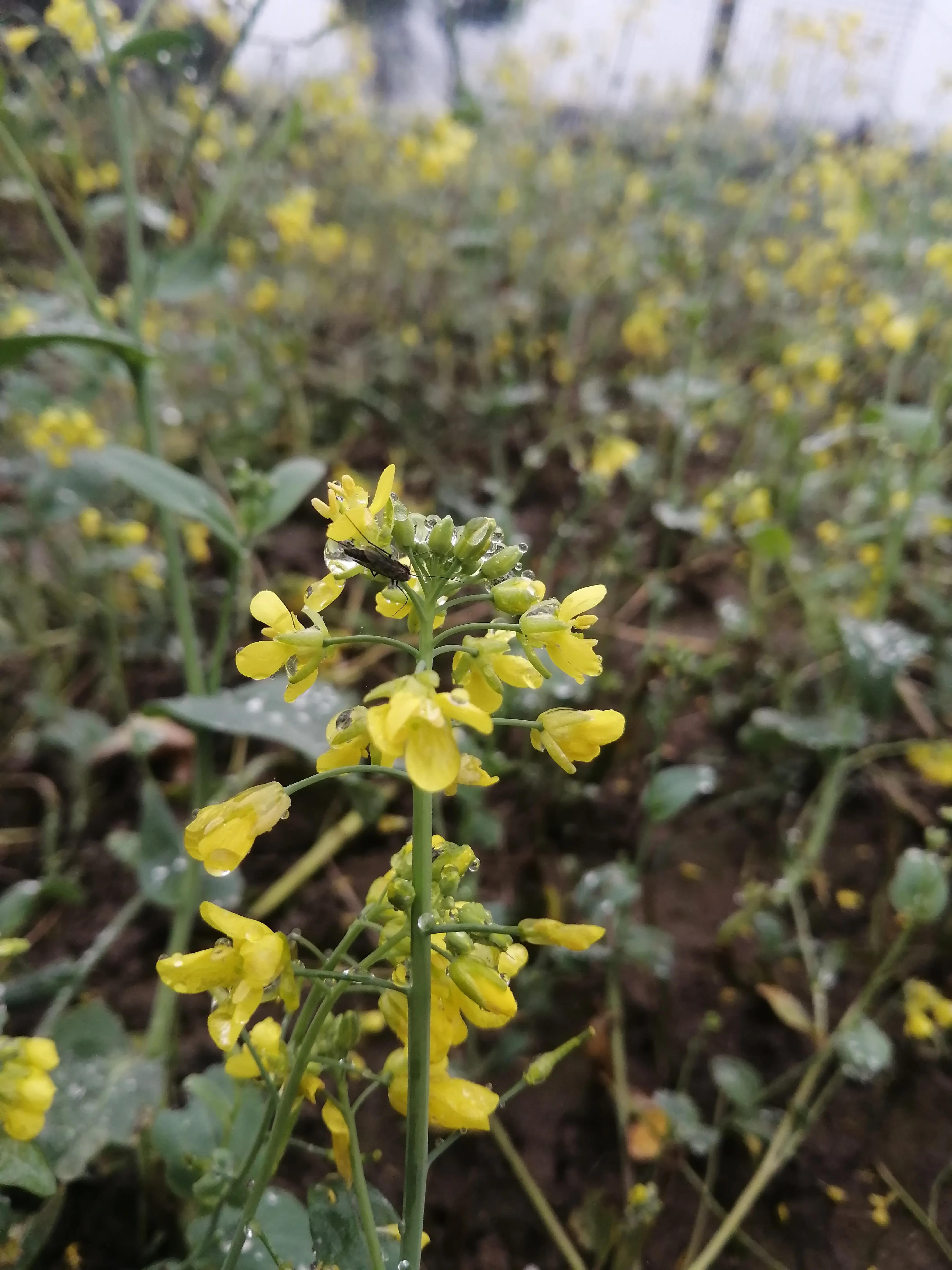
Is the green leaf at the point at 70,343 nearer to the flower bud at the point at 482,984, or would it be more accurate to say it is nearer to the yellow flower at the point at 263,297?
the flower bud at the point at 482,984

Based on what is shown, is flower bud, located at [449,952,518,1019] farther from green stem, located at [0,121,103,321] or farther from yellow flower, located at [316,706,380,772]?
green stem, located at [0,121,103,321]

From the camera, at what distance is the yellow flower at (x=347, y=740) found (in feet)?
1.65

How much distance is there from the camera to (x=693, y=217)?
3.06 metres

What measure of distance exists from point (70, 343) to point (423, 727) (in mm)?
800

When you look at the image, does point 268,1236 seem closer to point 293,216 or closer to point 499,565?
point 499,565

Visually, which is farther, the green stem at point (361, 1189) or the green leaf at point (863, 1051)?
the green leaf at point (863, 1051)

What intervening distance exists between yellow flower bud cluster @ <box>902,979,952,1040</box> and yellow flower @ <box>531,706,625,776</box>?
0.76 metres

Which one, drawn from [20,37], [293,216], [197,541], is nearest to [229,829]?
[197,541]

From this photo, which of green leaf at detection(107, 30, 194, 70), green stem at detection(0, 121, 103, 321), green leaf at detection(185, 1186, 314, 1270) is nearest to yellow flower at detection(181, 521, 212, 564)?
green stem at detection(0, 121, 103, 321)

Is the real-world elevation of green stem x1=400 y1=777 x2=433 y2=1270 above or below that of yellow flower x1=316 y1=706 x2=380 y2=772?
below

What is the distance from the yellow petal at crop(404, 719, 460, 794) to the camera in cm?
44

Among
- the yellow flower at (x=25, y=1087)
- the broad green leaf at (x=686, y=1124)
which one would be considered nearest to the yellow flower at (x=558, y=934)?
the yellow flower at (x=25, y=1087)

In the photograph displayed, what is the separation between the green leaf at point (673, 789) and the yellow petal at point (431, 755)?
2.18 feet

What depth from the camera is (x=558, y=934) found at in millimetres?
493
